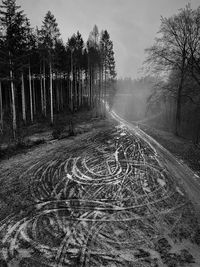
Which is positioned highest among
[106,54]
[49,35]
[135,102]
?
[106,54]

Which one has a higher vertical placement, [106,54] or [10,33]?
[106,54]

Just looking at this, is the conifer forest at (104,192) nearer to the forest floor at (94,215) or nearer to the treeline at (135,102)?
the forest floor at (94,215)

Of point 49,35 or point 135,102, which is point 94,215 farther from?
point 135,102

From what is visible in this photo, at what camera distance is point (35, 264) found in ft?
11.2

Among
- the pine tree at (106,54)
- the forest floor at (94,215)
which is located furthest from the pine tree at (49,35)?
the forest floor at (94,215)

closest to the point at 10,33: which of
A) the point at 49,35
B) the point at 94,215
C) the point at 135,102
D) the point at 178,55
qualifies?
the point at 49,35

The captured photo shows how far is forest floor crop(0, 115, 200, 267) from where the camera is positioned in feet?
12.0

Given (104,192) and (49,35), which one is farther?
(49,35)

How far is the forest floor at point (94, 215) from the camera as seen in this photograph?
3.66 m

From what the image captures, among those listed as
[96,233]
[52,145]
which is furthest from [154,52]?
[96,233]

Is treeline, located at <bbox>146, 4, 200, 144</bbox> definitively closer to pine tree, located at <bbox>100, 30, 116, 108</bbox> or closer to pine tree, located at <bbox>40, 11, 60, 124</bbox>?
pine tree, located at <bbox>40, 11, 60, 124</bbox>

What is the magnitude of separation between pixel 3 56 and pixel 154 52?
45.2 ft

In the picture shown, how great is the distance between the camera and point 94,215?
488 cm

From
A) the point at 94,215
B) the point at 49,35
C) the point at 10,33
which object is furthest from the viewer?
the point at 49,35
